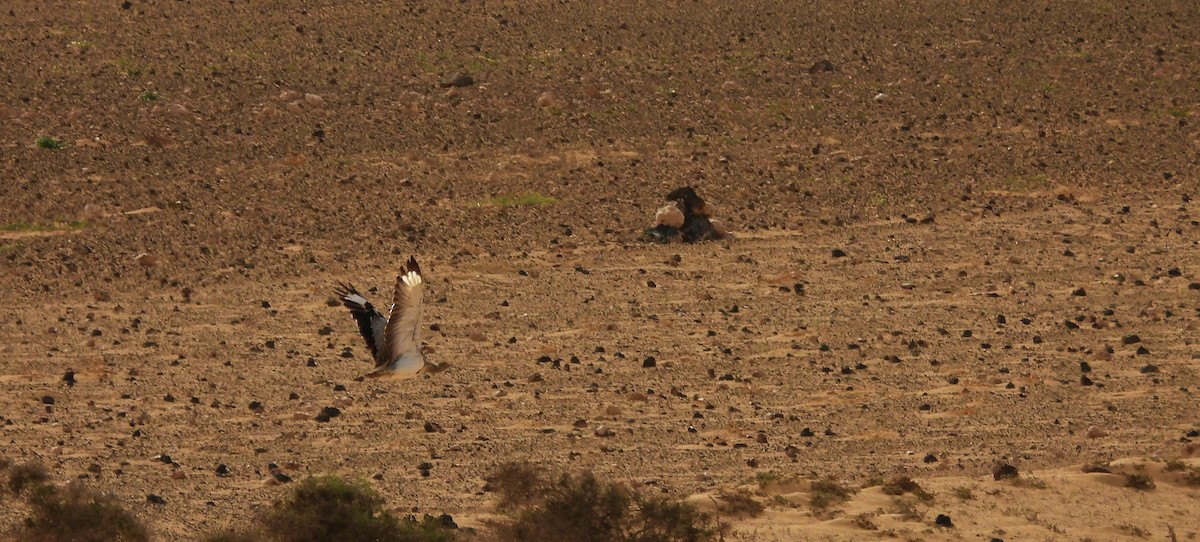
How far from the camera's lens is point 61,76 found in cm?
1895

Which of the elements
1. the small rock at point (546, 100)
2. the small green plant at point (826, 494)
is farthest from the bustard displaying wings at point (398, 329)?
the small rock at point (546, 100)

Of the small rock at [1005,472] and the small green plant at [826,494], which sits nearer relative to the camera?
the small green plant at [826,494]

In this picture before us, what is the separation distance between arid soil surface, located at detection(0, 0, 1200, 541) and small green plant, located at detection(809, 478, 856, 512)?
0.12 metres

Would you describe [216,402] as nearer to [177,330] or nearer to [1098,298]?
[177,330]

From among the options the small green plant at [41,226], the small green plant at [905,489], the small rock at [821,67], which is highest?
the small rock at [821,67]

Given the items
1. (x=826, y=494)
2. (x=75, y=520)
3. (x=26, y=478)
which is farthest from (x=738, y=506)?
(x=26, y=478)

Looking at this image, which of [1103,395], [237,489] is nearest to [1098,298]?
[1103,395]

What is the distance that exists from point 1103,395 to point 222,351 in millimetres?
5725

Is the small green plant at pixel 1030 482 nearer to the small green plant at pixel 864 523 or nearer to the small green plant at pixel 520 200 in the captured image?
the small green plant at pixel 864 523

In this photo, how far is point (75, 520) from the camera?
9.35 meters

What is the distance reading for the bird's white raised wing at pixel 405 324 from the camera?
34.9ft

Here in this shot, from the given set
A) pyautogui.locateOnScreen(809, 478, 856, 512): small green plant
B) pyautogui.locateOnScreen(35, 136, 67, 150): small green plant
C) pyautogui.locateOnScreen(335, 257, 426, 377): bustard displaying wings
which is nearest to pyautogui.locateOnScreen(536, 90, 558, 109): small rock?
pyautogui.locateOnScreen(35, 136, 67, 150): small green plant

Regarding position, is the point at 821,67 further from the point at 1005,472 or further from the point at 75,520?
the point at 75,520

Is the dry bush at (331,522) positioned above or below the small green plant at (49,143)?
below
